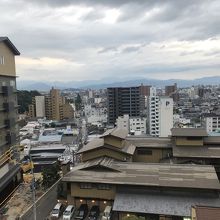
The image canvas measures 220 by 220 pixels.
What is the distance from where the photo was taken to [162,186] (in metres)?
29.3

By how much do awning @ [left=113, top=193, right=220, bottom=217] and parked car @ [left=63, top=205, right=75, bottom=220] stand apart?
16.4 ft

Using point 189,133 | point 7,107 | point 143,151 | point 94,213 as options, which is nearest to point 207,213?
point 94,213

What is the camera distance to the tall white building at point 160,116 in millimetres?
92625

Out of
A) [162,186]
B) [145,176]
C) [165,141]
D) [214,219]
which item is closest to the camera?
[214,219]

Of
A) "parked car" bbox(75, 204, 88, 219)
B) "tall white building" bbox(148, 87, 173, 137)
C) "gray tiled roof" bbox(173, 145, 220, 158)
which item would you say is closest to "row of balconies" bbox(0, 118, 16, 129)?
"parked car" bbox(75, 204, 88, 219)

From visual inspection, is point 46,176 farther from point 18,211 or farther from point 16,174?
point 18,211

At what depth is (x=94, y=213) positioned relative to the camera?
3017 centimetres

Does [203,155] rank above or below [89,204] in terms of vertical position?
above

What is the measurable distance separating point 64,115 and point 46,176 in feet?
314

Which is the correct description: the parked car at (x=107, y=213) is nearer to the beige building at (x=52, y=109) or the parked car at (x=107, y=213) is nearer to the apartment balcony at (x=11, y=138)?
the apartment balcony at (x=11, y=138)

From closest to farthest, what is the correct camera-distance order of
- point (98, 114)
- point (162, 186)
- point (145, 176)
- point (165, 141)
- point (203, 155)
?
point (162, 186)
point (145, 176)
point (203, 155)
point (165, 141)
point (98, 114)

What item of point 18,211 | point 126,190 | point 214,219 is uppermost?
point 214,219

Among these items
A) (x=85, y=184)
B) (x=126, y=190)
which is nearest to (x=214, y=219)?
(x=126, y=190)

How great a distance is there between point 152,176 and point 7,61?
76.9ft
